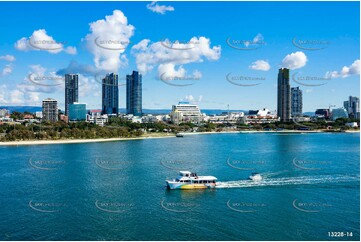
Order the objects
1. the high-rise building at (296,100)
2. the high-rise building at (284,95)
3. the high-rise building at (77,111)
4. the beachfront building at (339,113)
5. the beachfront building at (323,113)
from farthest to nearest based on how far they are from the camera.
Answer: the high-rise building at (296,100) < the beachfront building at (323,113) < the beachfront building at (339,113) < the high-rise building at (284,95) < the high-rise building at (77,111)

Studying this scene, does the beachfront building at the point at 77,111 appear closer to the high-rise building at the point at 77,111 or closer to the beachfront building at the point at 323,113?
the high-rise building at the point at 77,111

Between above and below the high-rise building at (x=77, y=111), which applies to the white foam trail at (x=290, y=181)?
below

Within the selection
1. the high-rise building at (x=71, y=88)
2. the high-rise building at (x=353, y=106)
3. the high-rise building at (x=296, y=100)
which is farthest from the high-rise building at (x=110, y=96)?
the high-rise building at (x=353, y=106)

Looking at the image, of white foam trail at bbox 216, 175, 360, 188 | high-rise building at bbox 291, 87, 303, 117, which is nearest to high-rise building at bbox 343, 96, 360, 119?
high-rise building at bbox 291, 87, 303, 117

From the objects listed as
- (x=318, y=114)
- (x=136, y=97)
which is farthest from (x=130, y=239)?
(x=318, y=114)

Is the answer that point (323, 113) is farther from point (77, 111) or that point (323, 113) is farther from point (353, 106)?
point (77, 111)

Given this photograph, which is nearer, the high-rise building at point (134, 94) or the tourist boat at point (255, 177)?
the tourist boat at point (255, 177)
